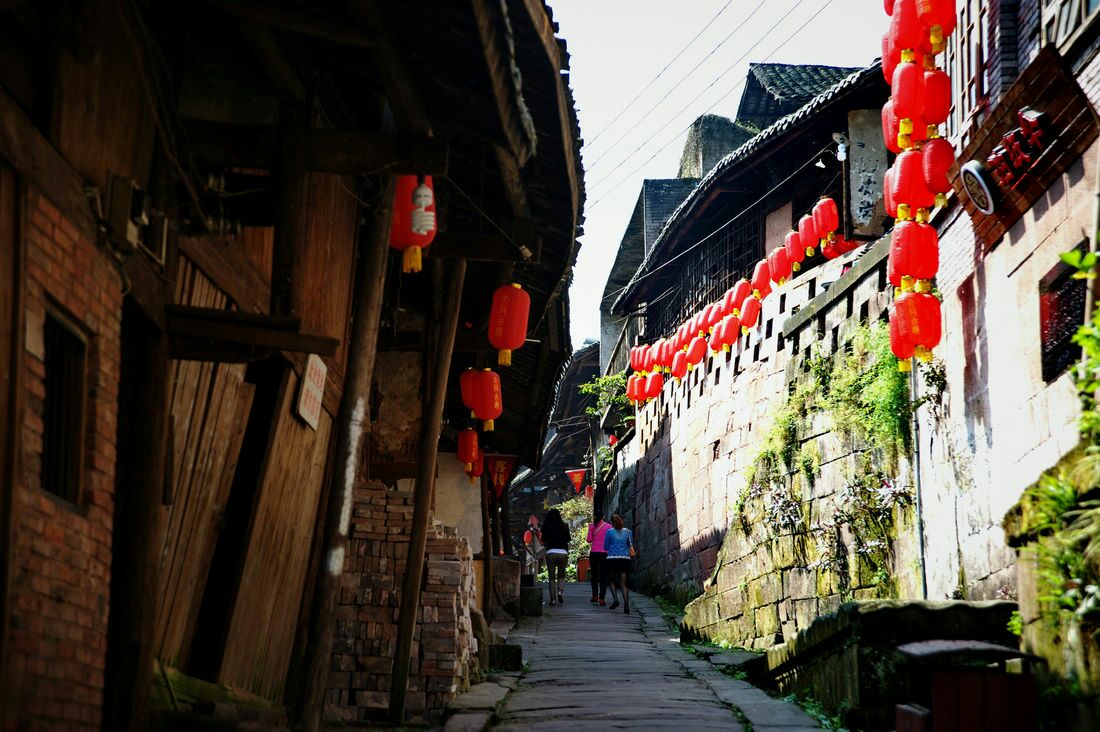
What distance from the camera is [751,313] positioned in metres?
22.0

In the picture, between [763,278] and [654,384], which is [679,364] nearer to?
[654,384]

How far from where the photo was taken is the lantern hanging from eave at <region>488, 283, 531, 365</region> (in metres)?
11.3

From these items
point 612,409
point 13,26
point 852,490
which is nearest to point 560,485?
point 612,409

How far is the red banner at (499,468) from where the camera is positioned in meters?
21.9

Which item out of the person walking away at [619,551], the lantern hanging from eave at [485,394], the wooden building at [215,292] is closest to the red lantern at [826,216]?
the person walking away at [619,551]

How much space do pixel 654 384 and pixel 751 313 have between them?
8.20m

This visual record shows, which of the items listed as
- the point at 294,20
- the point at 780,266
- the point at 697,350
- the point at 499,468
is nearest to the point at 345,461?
the point at 294,20

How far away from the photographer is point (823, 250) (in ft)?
67.5

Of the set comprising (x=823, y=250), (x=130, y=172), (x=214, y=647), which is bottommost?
(x=214, y=647)

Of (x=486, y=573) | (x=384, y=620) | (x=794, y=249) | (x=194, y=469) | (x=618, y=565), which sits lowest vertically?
(x=384, y=620)

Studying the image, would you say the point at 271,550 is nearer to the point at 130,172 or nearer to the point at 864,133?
the point at 130,172

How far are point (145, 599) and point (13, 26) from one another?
2797mm

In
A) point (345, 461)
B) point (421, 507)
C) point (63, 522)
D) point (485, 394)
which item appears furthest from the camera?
point (485, 394)

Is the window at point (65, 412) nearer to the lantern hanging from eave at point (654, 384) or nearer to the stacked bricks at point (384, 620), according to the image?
the stacked bricks at point (384, 620)
